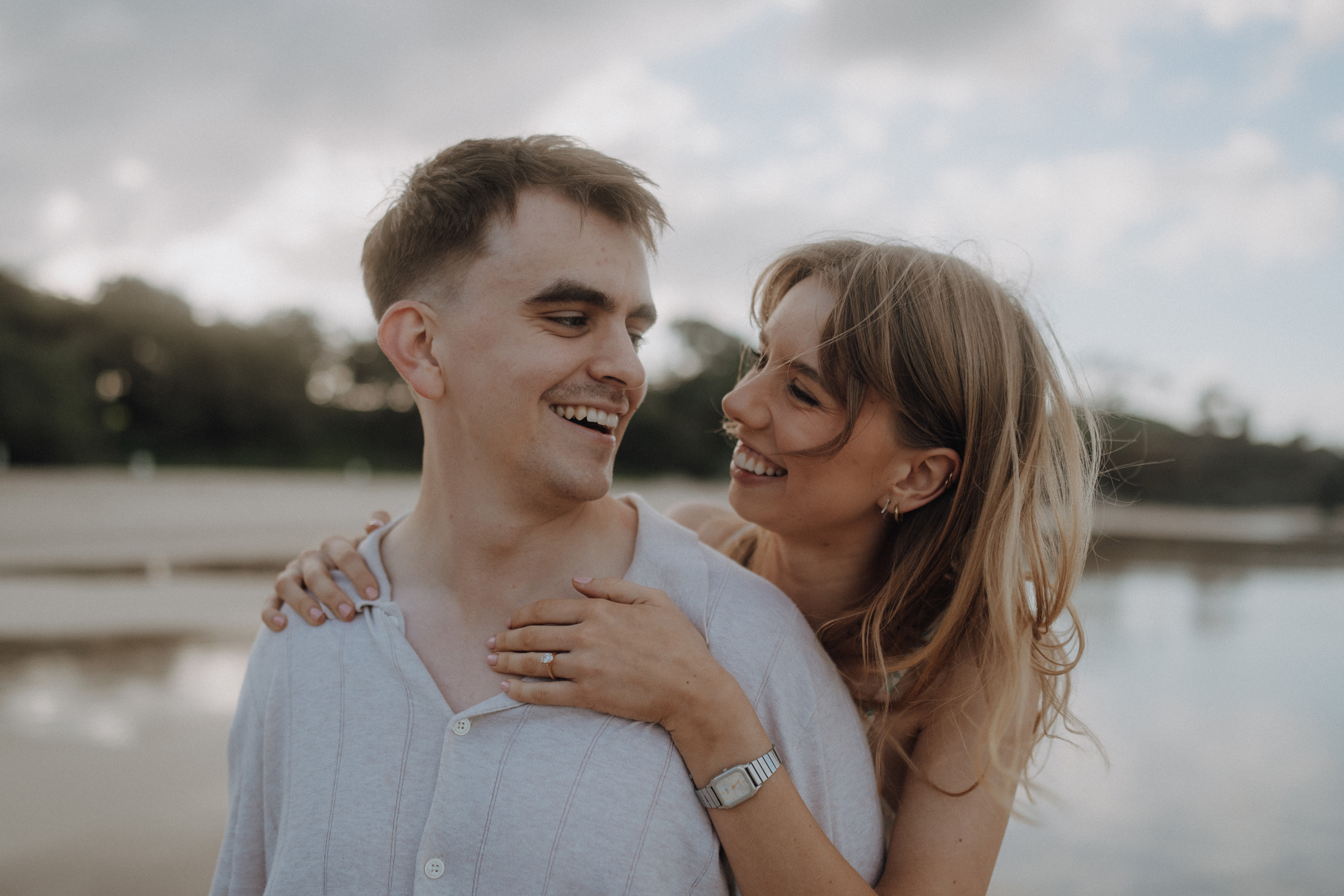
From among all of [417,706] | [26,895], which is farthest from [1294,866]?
[26,895]

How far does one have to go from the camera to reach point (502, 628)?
2.05 meters

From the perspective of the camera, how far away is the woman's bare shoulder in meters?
3.44

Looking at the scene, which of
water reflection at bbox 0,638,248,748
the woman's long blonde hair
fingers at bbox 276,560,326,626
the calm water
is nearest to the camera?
fingers at bbox 276,560,326,626

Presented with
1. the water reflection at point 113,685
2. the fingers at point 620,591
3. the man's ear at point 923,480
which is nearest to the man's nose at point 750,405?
the man's ear at point 923,480

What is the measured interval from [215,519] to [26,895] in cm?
1712

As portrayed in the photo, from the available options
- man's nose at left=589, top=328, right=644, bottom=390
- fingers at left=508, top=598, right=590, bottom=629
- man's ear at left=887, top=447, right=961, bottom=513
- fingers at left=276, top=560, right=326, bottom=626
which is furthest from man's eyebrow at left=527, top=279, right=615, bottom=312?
man's ear at left=887, top=447, right=961, bottom=513

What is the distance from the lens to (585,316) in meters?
2.09

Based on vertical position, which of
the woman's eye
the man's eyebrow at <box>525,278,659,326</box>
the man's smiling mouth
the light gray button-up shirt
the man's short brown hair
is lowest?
the light gray button-up shirt

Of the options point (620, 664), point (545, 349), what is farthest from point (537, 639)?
point (545, 349)

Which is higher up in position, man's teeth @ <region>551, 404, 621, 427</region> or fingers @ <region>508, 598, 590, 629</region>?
man's teeth @ <region>551, 404, 621, 427</region>

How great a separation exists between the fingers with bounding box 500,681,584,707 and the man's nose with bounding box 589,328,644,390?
2.39 ft

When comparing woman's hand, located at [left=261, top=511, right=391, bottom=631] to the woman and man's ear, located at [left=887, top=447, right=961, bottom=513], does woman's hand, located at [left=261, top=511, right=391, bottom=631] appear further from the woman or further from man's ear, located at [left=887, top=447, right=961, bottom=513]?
man's ear, located at [left=887, top=447, right=961, bottom=513]

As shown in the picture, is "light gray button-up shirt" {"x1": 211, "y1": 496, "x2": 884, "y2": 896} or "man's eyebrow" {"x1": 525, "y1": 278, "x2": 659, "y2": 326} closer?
"light gray button-up shirt" {"x1": 211, "y1": 496, "x2": 884, "y2": 896}

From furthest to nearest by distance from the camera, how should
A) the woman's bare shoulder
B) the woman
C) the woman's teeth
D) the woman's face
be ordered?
the woman's bare shoulder, the woman's teeth, the woman's face, the woman
